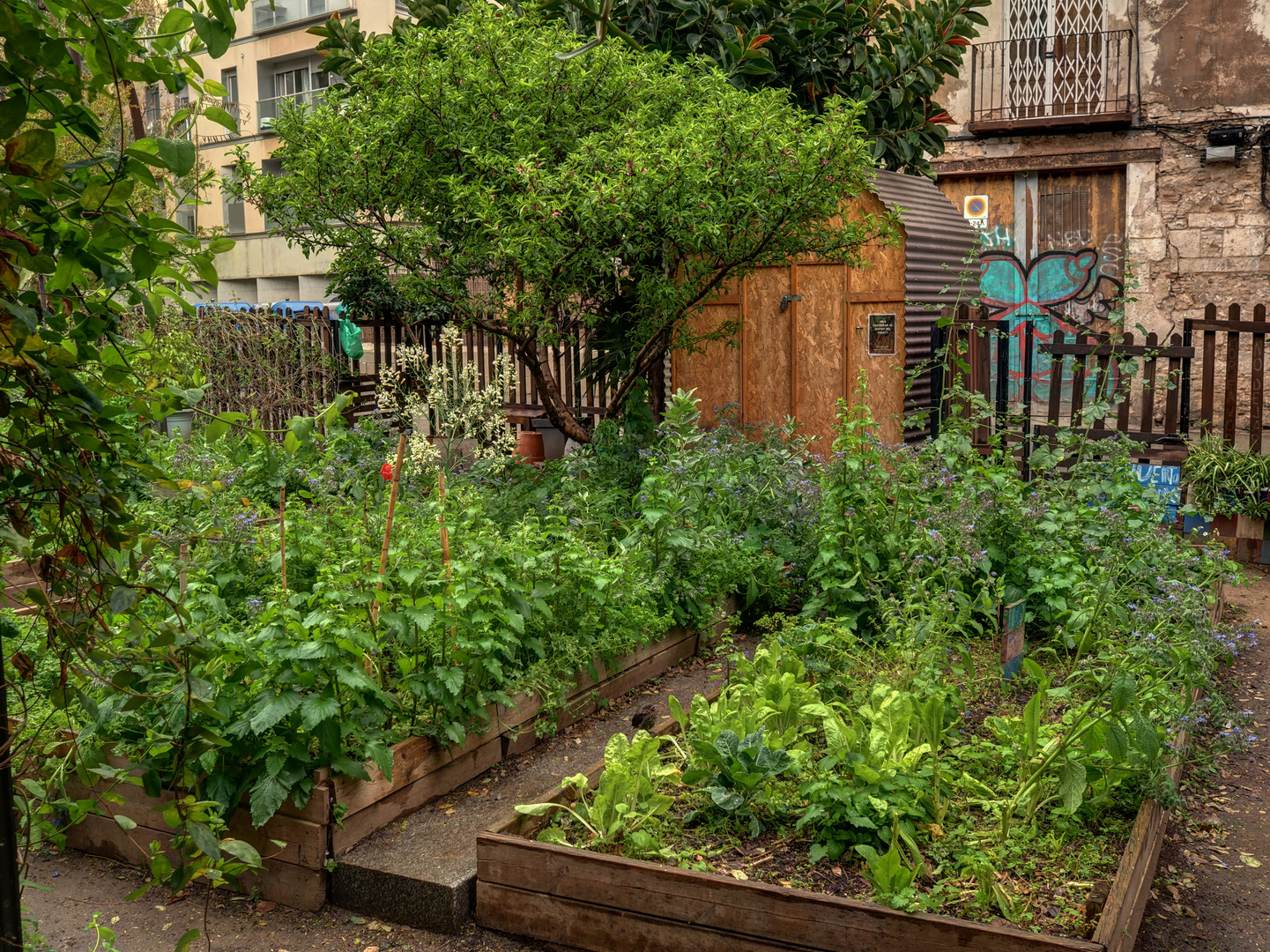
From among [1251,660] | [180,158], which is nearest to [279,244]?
[1251,660]

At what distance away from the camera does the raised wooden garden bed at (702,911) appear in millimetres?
2678

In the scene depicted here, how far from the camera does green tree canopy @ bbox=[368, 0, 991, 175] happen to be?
28.4 feet

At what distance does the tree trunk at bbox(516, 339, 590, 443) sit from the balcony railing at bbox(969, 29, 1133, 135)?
8987 millimetres

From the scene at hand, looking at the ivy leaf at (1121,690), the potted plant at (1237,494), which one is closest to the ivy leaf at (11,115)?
the ivy leaf at (1121,690)

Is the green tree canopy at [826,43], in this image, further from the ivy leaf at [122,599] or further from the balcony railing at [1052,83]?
the ivy leaf at [122,599]

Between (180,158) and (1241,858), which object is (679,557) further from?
(180,158)

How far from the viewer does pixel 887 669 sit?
4.42m

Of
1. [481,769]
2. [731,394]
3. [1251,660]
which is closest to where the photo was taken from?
[481,769]

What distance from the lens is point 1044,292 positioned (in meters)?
14.5

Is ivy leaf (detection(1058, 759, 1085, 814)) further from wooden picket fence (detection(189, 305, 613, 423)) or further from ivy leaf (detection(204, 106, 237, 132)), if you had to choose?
wooden picket fence (detection(189, 305, 613, 423))

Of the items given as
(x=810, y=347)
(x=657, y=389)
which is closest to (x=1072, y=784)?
(x=810, y=347)

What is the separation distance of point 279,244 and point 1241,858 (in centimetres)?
2817

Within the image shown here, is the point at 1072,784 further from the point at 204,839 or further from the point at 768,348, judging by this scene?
the point at 768,348

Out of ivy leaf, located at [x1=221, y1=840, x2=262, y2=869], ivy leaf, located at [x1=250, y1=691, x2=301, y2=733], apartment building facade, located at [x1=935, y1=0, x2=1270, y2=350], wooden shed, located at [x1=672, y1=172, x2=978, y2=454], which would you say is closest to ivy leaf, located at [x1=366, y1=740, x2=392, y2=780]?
ivy leaf, located at [x1=250, y1=691, x2=301, y2=733]
